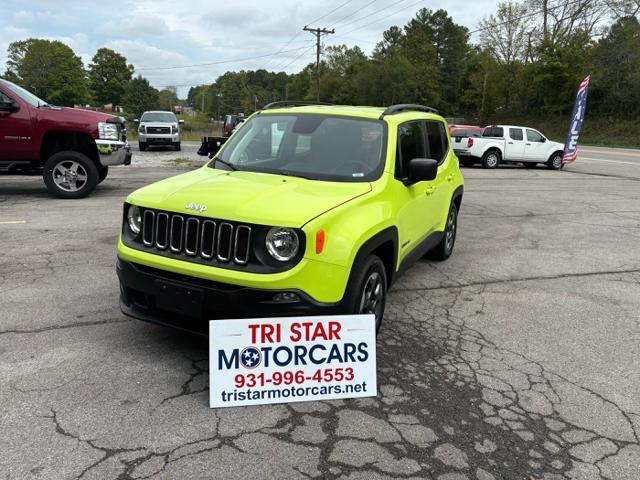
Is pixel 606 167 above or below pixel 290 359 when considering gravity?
above

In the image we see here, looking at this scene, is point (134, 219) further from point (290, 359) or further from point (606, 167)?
point (606, 167)

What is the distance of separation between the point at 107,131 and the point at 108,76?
106559 mm

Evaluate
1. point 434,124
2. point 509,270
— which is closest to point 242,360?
point 434,124

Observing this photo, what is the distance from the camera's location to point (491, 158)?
20172mm

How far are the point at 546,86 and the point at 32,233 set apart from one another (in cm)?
5223

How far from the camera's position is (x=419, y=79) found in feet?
234

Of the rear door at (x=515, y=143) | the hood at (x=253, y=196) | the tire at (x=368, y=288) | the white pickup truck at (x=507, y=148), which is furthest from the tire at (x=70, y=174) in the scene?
the rear door at (x=515, y=143)

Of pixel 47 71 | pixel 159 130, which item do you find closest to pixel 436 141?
pixel 159 130

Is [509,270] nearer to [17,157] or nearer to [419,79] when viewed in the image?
[17,157]

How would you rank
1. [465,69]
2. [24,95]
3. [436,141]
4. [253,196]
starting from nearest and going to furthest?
[253,196], [436,141], [24,95], [465,69]

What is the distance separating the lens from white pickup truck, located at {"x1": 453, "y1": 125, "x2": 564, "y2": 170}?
783 inches

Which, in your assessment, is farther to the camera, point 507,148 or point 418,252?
point 507,148

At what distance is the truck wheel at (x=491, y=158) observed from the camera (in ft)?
66.0

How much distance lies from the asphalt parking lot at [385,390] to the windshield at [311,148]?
1.37 metres
